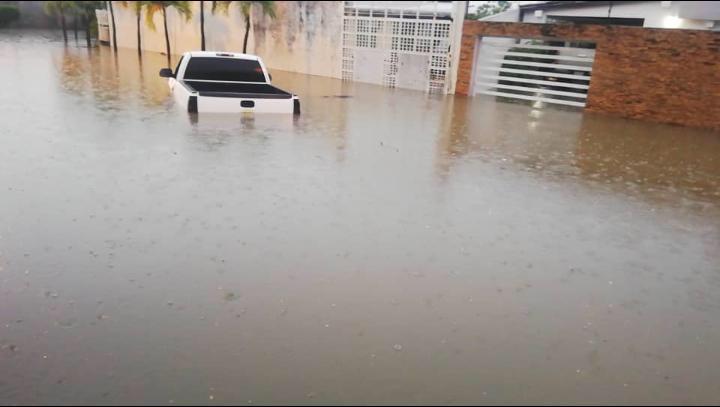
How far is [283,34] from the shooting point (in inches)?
987

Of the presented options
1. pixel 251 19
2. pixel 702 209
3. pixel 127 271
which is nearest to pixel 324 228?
pixel 127 271

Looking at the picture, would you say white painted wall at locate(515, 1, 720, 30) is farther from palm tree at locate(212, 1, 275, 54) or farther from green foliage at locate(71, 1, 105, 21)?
green foliage at locate(71, 1, 105, 21)

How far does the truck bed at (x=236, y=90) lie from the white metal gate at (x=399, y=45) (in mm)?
8550

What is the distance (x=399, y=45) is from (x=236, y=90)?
966 centimetres

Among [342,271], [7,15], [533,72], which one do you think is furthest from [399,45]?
[7,15]

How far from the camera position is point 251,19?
26.1 metres

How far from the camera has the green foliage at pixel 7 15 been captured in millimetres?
47312

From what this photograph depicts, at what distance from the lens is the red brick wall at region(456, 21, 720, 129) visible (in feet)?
47.9

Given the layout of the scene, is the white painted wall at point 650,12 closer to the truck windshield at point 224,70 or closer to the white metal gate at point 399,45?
the white metal gate at point 399,45

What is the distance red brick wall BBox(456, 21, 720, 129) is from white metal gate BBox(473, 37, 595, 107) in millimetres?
624

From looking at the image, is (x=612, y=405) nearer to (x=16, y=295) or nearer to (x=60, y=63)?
(x=16, y=295)

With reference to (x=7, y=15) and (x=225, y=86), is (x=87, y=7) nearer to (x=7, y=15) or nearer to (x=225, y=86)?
(x=7, y=15)

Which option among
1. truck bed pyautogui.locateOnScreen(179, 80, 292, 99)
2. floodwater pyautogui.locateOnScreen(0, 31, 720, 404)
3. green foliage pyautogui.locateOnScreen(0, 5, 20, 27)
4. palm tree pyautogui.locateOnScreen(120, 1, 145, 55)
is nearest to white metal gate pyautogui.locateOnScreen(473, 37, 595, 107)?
floodwater pyautogui.locateOnScreen(0, 31, 720, 404)

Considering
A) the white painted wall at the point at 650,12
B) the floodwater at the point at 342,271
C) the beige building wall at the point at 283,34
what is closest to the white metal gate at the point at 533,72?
the white painted wall at the point at 650,12
